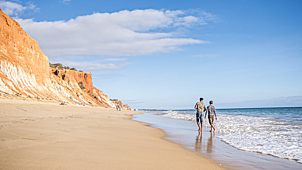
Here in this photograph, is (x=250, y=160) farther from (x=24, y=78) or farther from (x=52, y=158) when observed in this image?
(x=24, y=78)

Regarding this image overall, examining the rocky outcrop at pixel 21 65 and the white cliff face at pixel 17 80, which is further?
the rocky outcrop at pixel 21 65

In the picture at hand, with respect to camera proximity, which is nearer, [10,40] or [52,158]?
[52,158]

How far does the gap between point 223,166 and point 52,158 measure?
137 inches

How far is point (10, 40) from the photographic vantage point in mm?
33312

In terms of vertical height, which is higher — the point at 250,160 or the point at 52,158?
the point at 52,158

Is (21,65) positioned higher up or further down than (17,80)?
higher up

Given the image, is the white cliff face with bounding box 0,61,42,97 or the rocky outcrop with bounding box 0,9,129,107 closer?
the white cliff face with bounding box 0,61,42,97

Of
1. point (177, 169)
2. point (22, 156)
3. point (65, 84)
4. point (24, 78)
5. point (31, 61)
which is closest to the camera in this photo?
point (22, 156)

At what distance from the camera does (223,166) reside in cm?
440

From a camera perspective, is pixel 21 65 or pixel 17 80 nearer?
pixel 17 80

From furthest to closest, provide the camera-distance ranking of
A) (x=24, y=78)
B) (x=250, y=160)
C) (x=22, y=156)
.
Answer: (x=24, y=78) → (x=250, y=160) → (x=22, y=156)

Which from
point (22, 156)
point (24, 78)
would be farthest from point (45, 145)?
point (24, 78)

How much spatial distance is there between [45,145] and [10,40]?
3666cm

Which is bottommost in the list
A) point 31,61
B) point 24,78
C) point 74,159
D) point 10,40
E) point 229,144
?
point 229,144
